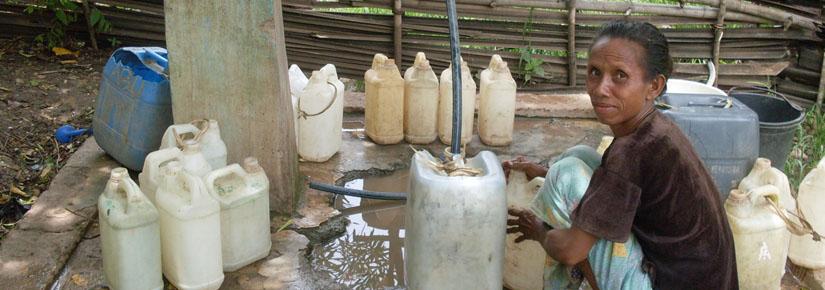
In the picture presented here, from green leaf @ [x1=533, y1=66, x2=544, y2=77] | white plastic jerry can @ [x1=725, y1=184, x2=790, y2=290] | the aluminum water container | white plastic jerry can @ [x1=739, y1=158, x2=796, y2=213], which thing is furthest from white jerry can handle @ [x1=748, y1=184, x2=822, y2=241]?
green leaf @ [x1=533, y1=66, x2=544, y2=77]

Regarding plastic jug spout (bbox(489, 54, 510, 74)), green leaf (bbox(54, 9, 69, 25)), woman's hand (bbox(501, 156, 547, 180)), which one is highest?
green leaf (bbox(54, 9, 69, 25))

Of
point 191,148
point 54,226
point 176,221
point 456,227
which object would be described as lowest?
point 54,226

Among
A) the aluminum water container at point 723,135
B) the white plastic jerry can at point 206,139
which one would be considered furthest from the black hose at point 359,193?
the aluminum water container at point 723,135

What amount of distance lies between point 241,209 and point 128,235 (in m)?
0.45

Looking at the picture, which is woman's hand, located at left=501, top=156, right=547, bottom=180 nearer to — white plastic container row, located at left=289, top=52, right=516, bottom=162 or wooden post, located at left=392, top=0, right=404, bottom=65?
white plastic container row, located at left=289, top=52, right=516, bottom=162

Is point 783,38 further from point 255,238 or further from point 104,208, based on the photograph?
point 104,208

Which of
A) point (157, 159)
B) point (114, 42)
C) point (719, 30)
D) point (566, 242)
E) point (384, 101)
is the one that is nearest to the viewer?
point (566, 242)

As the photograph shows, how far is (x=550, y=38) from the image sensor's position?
18.7ft

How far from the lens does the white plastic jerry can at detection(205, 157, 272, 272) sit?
286 centimetres

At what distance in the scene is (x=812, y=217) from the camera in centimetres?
313

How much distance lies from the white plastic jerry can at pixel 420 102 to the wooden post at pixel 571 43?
5.42ft

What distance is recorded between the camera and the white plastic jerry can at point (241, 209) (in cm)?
286

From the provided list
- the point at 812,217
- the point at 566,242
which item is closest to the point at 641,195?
the point at 566,242

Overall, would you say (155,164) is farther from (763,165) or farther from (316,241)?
(763,165)
